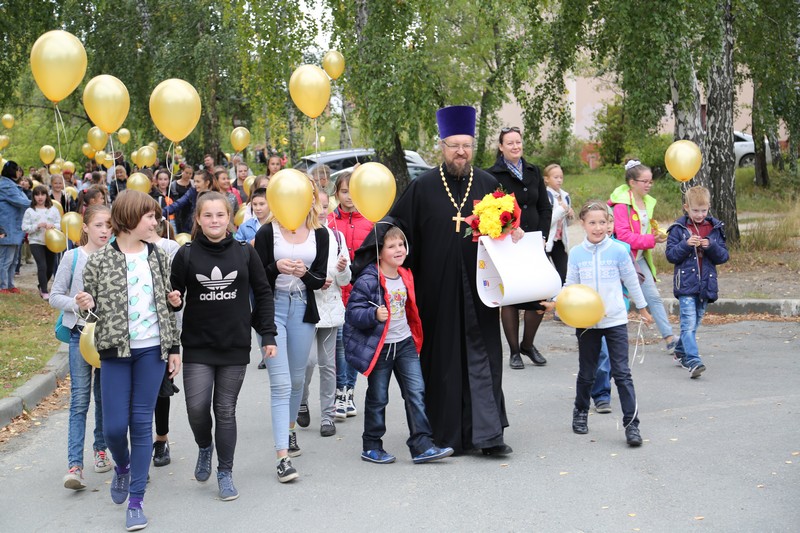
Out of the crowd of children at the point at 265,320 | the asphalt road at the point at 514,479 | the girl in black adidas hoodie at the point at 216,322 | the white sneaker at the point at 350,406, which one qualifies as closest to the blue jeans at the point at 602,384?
the crowd of children at the point at 265,320

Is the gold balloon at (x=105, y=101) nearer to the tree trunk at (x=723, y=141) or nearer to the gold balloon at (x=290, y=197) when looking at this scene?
the gold balloon at (x=290, y=197)

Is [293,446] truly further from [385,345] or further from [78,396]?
[78,396]

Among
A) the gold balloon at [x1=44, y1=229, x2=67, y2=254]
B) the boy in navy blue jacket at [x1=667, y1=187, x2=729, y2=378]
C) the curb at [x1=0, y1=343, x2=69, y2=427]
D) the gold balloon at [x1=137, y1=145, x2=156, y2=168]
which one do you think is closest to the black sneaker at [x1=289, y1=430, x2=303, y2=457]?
the curb at [x1=0, y1=343, x2=69, y2=427]

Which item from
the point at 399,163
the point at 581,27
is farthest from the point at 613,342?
the point at 399,163

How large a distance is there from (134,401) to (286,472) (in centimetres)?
110

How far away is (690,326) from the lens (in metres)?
8.72

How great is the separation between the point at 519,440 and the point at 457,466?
2.35ft

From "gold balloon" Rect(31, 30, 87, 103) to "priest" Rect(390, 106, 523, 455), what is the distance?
243 centimetres

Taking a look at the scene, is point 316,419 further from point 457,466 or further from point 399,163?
point 399,163

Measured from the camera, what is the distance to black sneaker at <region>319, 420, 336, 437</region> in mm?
7238

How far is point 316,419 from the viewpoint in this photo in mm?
7801

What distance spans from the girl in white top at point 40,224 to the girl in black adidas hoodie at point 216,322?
9515 mm

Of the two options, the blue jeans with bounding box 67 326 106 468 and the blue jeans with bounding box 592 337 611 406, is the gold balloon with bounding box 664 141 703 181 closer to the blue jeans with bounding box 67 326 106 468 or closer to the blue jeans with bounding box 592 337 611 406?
the blue jeans with bounding box 592 337 611 406

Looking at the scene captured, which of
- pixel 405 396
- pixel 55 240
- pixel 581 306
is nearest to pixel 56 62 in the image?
pixel 405 396
